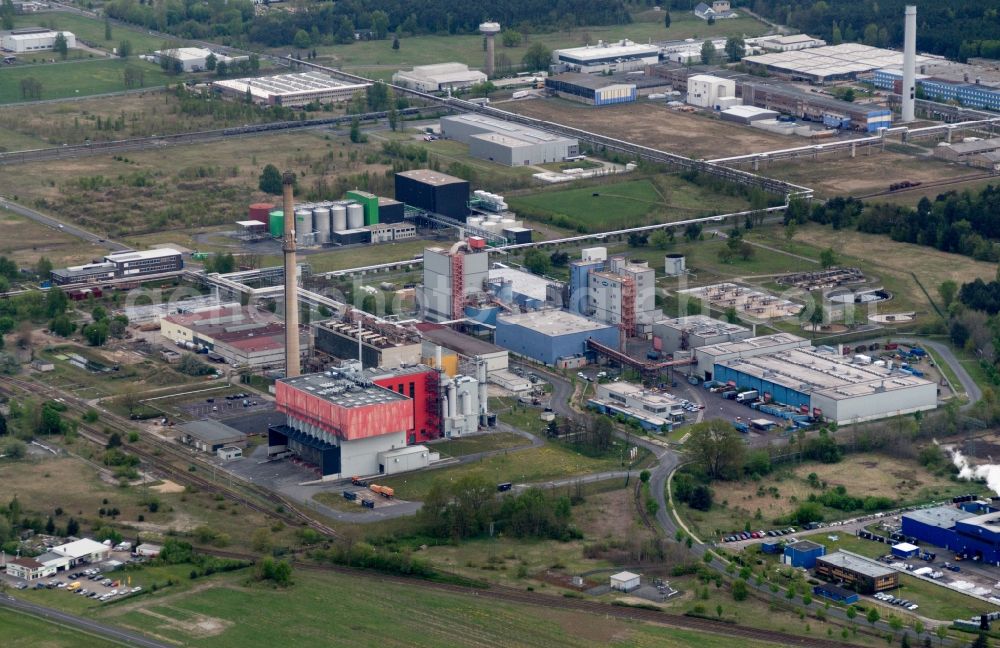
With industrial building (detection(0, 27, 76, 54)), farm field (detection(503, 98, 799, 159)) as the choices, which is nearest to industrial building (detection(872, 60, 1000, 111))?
farm field (detection(503, 98, 799, 159))

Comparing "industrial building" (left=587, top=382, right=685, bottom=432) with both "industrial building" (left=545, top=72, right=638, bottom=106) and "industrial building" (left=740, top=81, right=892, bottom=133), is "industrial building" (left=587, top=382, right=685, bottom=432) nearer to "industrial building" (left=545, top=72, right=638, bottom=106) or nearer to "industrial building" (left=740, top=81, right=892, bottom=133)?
"industrial building" (left=740, top=81, right=892, bottom=133)

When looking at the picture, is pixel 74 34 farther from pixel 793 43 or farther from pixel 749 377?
pixel 749 377

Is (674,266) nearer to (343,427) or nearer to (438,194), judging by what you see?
(438,194)

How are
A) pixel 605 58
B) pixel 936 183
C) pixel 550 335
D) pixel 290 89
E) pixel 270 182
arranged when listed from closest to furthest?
pixel 550 335
pixel 270 182
pixel 936 183
pixel 290 89
pixel 605 58

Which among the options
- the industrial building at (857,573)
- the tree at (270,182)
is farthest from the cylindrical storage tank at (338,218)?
the industrial building at (857,573)

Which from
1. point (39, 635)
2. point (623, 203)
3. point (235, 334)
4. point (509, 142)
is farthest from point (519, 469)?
point (509, 142)

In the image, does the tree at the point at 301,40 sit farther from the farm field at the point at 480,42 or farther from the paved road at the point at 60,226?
the paved road at the point at 60,226
